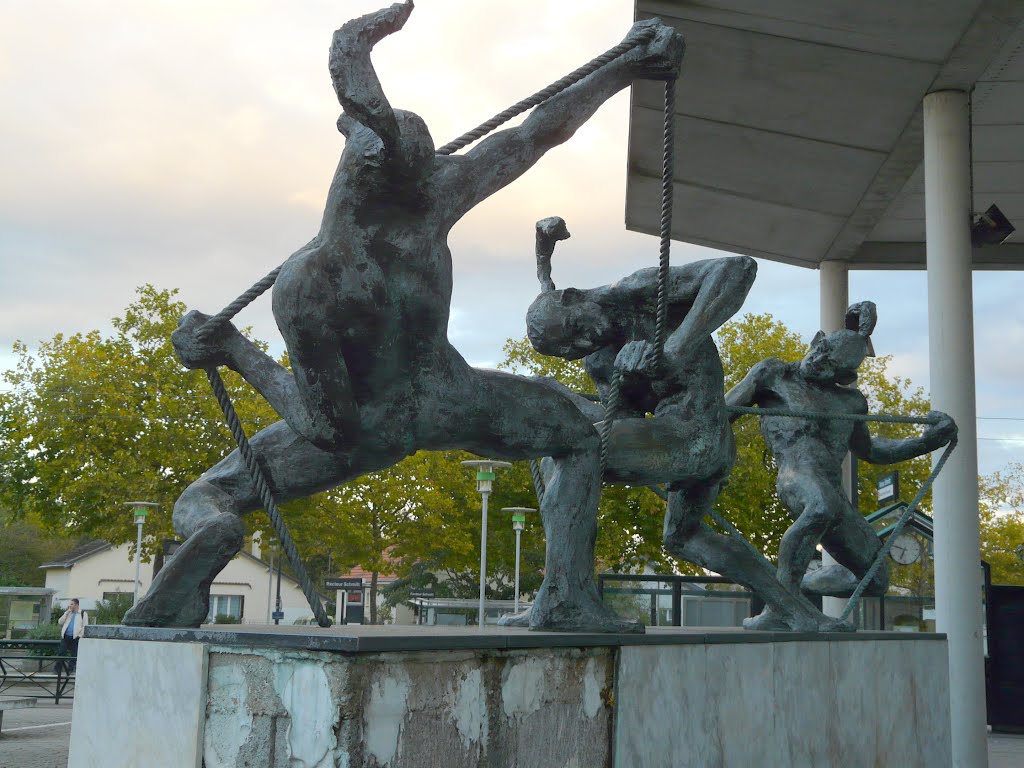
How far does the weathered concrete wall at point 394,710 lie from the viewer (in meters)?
2.65

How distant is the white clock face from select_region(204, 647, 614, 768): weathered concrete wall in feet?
33.0

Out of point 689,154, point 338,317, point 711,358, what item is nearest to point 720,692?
point 711,358

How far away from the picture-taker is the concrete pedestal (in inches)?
106

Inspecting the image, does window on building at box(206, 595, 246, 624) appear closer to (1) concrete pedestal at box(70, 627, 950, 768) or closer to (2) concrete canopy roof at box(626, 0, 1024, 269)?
(2) concrete canopy roof at box(626, 0, 1024, 269)

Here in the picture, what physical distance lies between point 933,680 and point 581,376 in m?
24.2

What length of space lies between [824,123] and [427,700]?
26.7 ft

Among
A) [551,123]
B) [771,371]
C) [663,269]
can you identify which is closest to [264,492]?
[551,123]

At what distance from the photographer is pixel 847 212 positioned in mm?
11672

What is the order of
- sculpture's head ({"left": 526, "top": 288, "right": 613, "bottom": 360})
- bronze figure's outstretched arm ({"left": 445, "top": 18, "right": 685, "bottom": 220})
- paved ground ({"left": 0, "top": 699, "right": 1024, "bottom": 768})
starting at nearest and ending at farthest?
bronze figure's outstretched arm ({"left": 445, "top": 18, "right": 685, "bottom": 220}) < sculpture's head ({"left": 526, "top": 288, "right": 613, "bottom": 360}) < paved ground ({"left": 0, "top": 699, "right": 1024, "bottom": 768})

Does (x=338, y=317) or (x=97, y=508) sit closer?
(x=338, y=317)

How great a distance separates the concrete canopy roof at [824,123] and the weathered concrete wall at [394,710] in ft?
20.4

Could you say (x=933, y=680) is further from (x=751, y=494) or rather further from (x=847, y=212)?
(x=751, y=494)

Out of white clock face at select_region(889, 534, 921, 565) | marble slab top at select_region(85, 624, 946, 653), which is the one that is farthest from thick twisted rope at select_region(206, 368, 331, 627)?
white clock face at select_region(889, 534, 921, 565)

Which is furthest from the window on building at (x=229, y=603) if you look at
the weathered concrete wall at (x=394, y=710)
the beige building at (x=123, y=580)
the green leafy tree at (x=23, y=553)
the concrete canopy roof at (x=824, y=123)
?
the weathered concrete wall at (x=394, y=710)
